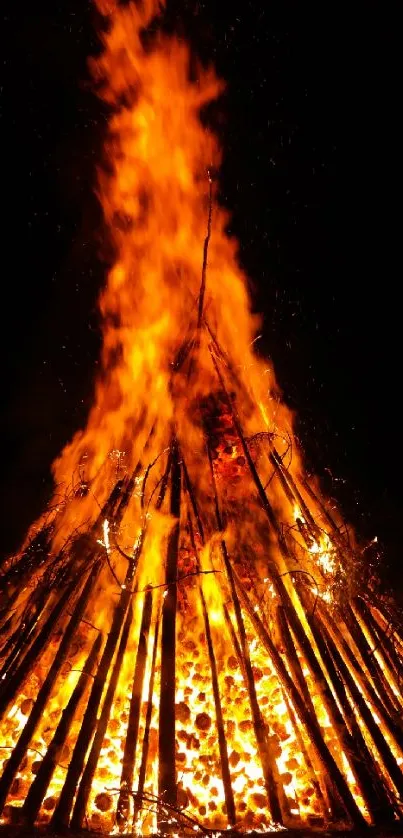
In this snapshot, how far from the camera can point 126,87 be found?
653 cm

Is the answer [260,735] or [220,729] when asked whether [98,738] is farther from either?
[260,735]

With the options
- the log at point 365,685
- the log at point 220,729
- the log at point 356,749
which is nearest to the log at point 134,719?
the log at point 220,729

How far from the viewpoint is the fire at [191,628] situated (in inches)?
102

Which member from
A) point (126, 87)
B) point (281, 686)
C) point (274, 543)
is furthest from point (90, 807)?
point (126, 87)

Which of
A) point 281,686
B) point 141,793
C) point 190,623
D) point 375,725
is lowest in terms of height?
point 141,793

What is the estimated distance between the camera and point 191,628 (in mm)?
3496

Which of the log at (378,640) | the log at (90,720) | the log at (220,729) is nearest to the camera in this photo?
the log at (90,720)

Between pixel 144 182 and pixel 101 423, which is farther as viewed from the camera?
pixel 144 182

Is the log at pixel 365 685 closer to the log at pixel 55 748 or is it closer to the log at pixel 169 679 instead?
the log at pixel 169 679

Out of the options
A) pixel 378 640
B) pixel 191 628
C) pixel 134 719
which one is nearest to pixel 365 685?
pixel 378 640

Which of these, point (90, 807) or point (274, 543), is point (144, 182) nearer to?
point (274, 543)

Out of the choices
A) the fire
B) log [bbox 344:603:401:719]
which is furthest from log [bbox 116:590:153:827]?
log [bbox 344:603:401:719]

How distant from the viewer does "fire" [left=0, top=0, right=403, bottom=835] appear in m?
2.58

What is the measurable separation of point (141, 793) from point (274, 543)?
1.91 meters
